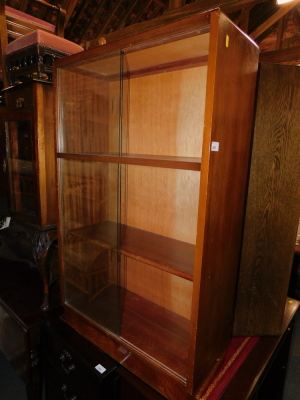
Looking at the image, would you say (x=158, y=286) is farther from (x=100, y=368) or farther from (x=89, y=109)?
(x=89, y=109)

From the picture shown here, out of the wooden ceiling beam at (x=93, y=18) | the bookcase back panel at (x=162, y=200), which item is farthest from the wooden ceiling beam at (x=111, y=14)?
the bookcase back panel at (x=162, y=200)

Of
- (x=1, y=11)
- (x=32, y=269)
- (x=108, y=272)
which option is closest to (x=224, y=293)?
(x=108, y=272)

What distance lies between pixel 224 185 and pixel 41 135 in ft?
3.38

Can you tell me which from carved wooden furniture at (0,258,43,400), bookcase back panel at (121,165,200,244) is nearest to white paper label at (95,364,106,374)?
carved wooden furniture at (0,258,43,400)

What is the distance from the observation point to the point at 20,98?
1.53 meters

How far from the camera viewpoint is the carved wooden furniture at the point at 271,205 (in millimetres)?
1058

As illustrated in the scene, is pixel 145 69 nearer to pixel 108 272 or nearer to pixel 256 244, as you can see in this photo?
pixel 256 244

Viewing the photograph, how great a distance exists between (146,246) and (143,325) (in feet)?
1.34

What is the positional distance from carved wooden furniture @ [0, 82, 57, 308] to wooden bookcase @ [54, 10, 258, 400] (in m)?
0.18

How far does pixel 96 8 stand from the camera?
4.25 m

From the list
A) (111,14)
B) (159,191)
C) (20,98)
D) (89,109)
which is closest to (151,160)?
(159,191)

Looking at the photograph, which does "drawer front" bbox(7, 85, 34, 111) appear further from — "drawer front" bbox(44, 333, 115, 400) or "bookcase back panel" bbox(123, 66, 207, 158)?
"drawer front" bbox(44, 333, 115, 400)

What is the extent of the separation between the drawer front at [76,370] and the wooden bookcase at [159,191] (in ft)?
0.36

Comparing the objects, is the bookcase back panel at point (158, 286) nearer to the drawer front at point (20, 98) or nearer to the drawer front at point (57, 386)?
the drawer front at point (57, 386)
